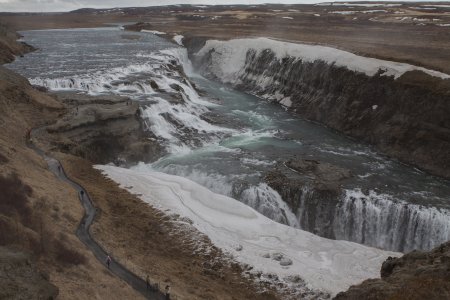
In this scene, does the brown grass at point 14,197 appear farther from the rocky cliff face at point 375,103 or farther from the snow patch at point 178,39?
the snow patch at point 178,39

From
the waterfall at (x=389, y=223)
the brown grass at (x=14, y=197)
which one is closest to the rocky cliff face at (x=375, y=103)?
the waterfall at (x=389, y=223)

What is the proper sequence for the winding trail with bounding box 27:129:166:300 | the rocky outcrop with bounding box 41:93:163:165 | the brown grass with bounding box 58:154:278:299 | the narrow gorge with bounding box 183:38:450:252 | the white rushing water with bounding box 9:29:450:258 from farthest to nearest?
the rocky outcrop with bounding box 41:93:163:165, the white rushing water with bounding box 9:29:450:258, the narrow gorge with bounding box 183:38:450:252, the brown grass with bounding box 58:154:278:299, the winding trail with bounding box 27:129:166:300

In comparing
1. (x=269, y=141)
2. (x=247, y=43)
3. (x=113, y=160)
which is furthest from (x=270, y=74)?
(x=113, y=160)

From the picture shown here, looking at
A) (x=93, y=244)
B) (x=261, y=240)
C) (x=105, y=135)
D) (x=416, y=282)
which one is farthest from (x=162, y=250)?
(x=105, y=135)

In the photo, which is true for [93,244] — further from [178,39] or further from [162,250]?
[178,39]

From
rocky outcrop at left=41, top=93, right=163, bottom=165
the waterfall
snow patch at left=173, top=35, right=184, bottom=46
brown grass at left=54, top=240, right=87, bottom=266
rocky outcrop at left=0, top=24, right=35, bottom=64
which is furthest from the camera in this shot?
snow patch at left=173, top=35, right=184, bottom=46

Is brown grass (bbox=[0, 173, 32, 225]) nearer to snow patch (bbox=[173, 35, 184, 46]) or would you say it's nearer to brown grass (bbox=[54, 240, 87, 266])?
brown grass (bbox=[54, 240, 87, 266])

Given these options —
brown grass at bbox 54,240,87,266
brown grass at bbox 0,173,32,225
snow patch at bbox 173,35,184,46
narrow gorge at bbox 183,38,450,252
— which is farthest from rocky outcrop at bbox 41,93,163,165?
snow patch at bbox 173,35,184,46
